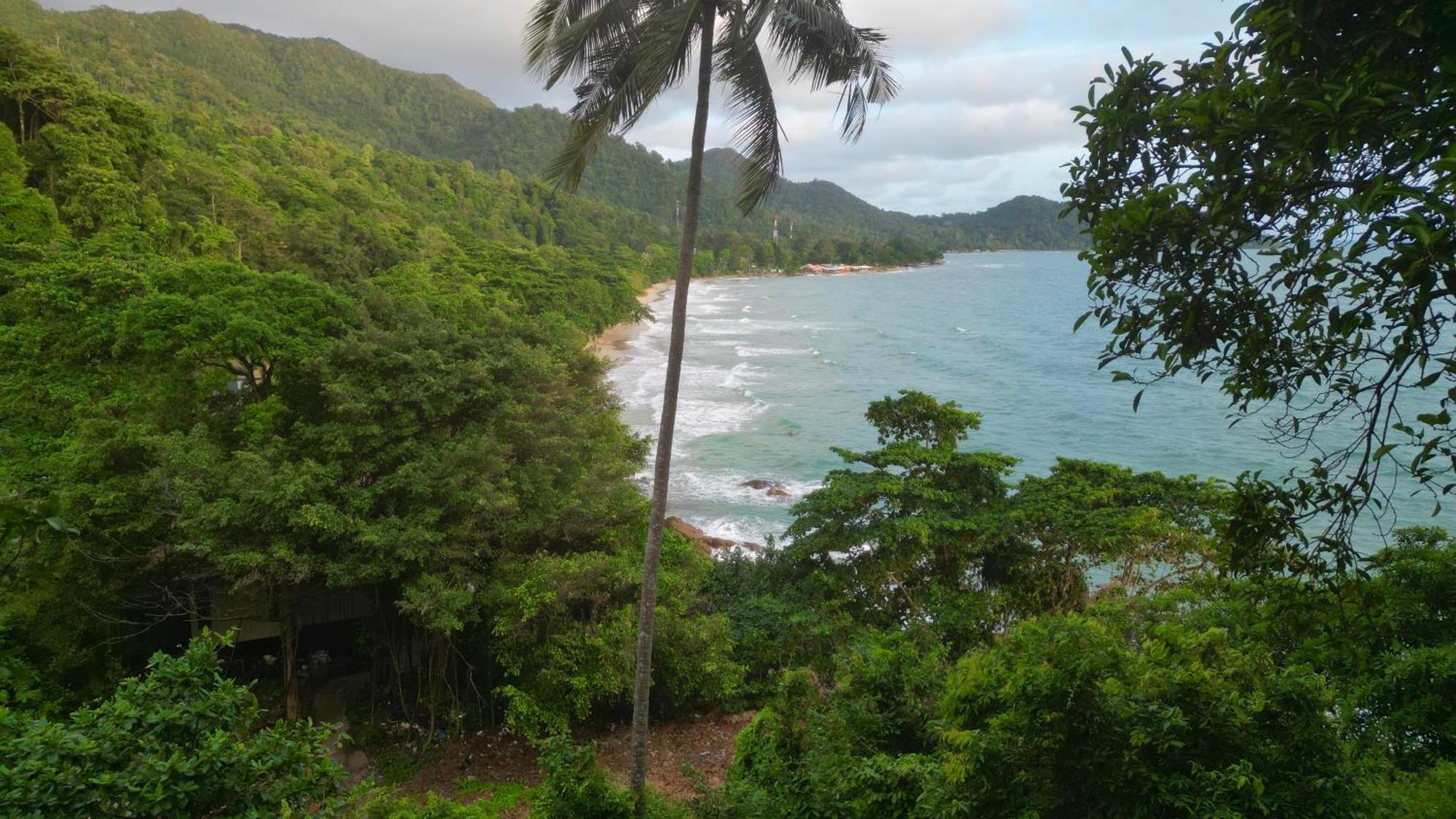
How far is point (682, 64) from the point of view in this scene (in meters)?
5.62

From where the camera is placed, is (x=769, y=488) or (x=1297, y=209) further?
(x=769, y=488)

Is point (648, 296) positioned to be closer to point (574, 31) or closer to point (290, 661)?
point (290, 661)

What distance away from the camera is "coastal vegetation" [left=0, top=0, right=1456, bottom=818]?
318cm

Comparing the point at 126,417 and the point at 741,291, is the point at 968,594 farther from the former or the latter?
the point at 741,291

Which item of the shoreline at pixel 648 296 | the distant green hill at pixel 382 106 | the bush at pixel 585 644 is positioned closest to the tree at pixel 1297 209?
the bush at pixel 585 644

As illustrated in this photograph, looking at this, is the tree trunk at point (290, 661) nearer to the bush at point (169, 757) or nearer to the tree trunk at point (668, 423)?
the bush at point (169, 757)

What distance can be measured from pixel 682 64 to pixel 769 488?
64.4 ft

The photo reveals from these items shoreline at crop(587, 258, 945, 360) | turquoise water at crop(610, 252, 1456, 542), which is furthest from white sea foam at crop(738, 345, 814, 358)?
shoreline at crop(587, 258, 945, 360)

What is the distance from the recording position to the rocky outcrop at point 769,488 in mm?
23891

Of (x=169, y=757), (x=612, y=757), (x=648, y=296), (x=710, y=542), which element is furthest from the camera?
(x=648, y=296)

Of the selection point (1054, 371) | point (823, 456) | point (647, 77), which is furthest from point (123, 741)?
point (1054, 371)

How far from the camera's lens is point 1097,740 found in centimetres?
415

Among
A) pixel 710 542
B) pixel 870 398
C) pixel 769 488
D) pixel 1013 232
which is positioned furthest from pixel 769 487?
pixel 1013 232

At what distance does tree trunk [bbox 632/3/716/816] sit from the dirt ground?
262 centimetres
